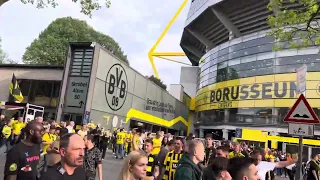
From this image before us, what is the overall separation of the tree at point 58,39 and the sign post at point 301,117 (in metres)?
37.7

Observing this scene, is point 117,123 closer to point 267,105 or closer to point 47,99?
point 47,99

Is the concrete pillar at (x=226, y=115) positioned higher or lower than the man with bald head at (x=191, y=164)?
higher

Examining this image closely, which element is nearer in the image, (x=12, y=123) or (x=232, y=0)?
(x=12, y=123)

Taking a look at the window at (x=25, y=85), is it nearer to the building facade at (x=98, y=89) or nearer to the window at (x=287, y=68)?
the building facade at (x=98, y=89)

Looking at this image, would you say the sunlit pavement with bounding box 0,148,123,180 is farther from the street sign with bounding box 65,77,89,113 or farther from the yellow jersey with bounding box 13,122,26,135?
the street sign with bounding box 65,77,89,113

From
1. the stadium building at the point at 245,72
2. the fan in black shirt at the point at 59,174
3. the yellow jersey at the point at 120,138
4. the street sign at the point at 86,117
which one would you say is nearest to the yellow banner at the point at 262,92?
the stadium building at the point at 245,72

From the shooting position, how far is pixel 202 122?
151 ft

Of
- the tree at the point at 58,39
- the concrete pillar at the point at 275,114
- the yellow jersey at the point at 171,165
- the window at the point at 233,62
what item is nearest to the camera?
the yellow jersey at the point at 171,165

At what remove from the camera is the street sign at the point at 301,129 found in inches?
250

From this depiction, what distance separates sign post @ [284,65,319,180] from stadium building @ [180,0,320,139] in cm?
2703

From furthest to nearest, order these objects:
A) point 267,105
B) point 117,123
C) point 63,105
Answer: point 267,105 < point 117,123 < point 63,105

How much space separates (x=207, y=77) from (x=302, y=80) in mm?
39065

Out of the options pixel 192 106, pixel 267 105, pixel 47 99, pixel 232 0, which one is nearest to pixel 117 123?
pixel 47 99

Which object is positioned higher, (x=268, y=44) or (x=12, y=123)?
(x=268, y=44)
